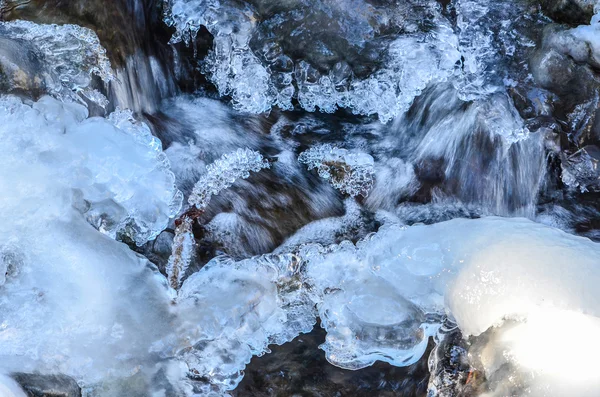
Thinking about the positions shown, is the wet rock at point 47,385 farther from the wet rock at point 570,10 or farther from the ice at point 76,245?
the wet rock at point 570,10

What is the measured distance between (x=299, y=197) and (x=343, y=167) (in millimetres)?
380

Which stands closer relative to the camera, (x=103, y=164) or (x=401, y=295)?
(x=401, y=295)

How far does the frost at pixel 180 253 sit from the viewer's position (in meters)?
2.95

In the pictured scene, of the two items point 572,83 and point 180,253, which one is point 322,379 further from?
point 572,83

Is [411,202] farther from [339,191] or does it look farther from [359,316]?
[359,316]

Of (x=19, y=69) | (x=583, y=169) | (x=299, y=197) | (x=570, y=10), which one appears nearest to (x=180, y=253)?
(x=299, y=197)

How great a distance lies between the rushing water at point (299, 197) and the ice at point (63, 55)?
13 mm

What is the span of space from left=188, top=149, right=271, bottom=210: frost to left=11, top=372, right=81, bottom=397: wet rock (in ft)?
3.86

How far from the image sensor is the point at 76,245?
2686 millimetres

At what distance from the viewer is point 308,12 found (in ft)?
12.9

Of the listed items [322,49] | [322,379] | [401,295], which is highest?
[322,49]

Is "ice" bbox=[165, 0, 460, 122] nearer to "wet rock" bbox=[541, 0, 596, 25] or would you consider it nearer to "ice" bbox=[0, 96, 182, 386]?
"wet rock" bbox=[541, 0, 596, 25]

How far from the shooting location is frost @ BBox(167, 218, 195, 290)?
2.95 m

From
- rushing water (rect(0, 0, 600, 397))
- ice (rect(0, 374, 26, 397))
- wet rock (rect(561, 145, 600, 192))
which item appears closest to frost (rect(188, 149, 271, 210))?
rushing water (rect(0, 0, 600, 397))
